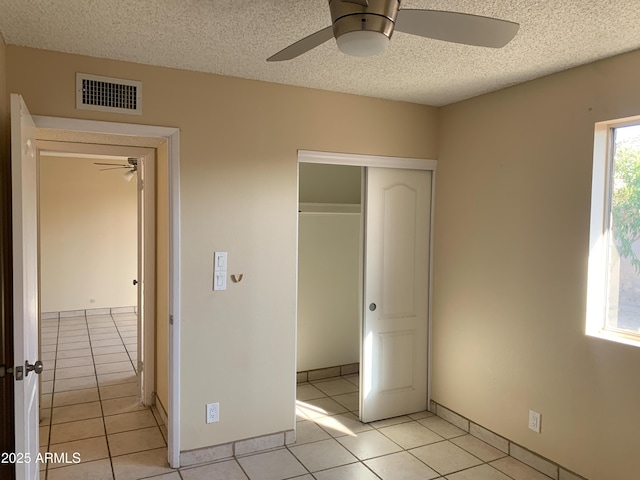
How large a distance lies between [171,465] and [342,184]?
9.00 ft

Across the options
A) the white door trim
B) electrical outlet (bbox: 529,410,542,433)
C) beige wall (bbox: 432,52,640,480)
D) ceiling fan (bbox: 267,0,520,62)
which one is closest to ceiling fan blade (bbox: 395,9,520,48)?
ceiling fan (bbox: 267,0,520,62)

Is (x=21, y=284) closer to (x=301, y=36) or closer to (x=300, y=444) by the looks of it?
(x=301, y=36)

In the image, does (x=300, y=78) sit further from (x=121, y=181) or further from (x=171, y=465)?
(x=121, y=181)

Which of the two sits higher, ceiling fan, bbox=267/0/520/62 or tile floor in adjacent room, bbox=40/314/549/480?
ceiling fan, bbox=267/0/520/62

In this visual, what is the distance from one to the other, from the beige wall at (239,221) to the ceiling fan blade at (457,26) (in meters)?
1.59

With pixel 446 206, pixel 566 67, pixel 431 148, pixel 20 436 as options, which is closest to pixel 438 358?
pixel 446 206

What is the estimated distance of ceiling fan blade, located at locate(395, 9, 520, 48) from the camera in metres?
1.55

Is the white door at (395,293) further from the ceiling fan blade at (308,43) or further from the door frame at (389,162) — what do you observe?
the ceiling fan blade at (308,43)

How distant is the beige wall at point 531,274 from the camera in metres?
2.56

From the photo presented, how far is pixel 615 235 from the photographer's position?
8.68 feet

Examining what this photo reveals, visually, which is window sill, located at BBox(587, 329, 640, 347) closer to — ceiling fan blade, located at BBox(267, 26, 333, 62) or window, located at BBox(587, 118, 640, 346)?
window, located at BBox(587, 118, 640, 346)

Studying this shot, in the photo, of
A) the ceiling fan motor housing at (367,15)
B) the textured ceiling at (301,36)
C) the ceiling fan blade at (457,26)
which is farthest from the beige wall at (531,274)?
the ceiling fan motor housing at (367,15)

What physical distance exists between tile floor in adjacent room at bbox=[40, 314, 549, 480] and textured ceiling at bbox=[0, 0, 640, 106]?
2.43 m

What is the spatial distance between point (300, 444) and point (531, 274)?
6.26 ft
